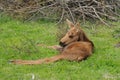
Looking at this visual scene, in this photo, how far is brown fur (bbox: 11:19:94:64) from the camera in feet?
26.2

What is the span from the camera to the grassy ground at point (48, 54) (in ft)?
23.7

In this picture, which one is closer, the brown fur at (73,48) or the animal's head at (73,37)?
the brown fur at (73,48)

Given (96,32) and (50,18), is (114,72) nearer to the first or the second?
(96,32)

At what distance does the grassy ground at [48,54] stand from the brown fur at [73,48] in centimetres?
14

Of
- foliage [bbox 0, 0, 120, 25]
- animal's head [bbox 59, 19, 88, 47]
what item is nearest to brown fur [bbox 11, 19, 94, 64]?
animal's head [bbox 59, 19, 88, 47]

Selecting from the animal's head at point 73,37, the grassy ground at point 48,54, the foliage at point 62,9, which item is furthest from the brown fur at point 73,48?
the foliage at point 62,9

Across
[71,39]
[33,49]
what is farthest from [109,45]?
[33,49]

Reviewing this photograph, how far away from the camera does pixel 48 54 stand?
28.9ft

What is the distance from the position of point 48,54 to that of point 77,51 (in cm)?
90

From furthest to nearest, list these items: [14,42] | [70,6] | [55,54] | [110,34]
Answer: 1. [70,6]
2. [110,34]
3. [14,42]
4. [55,54]

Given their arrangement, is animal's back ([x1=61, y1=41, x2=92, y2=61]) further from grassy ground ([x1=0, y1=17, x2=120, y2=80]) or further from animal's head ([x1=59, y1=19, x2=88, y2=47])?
animal's head ([x1=59, y1=19, x2=88, y2=47])

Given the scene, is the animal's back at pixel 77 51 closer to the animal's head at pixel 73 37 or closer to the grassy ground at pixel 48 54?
the grassy ground at pixel 48 54

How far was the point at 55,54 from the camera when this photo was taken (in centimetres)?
882

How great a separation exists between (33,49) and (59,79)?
2208 mm
